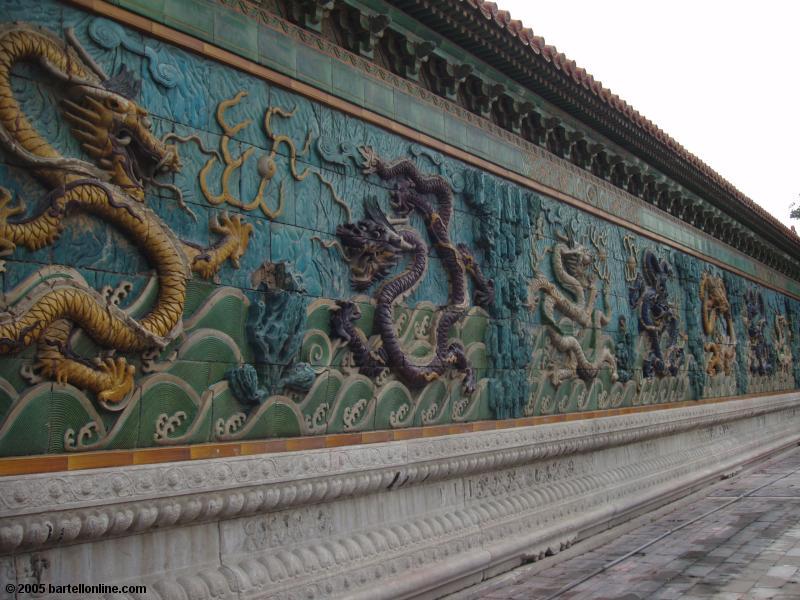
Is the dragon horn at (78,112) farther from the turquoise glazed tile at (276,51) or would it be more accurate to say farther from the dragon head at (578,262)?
the dragon head at (578,262)

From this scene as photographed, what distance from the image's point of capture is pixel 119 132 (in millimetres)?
4309

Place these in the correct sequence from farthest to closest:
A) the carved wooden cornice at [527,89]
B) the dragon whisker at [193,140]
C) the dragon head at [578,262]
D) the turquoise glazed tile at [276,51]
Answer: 1. the dragon head at [578,262]
2. the carved wooden cornice at [527,89]
3. the turquoise glazed tile at [276,51]
4. the dragon whisker at [193,140]

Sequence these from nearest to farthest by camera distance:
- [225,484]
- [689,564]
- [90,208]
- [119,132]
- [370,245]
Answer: [90,208] < [119,132] < [225,484] < [370,245] < [689,564]

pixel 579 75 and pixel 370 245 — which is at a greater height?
pixel 579 75

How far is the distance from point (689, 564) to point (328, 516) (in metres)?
3.29

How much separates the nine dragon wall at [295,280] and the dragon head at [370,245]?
0.02m

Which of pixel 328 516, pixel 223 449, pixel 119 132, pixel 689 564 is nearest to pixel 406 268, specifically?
pixel 328 516

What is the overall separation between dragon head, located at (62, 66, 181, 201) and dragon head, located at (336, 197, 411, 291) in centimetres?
158

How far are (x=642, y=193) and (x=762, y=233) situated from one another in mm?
6599

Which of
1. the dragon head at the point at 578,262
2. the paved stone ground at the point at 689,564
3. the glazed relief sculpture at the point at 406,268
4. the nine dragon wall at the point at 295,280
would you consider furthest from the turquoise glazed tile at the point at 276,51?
the dragon head at the point at 578,262

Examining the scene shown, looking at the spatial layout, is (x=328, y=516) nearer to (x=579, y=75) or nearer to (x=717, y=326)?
(x=579, y=75)

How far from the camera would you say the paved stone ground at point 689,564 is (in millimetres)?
6008

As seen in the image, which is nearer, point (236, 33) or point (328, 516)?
point (236, 33)

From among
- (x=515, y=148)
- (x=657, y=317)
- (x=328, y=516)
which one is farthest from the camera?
(x=657, y=317)
